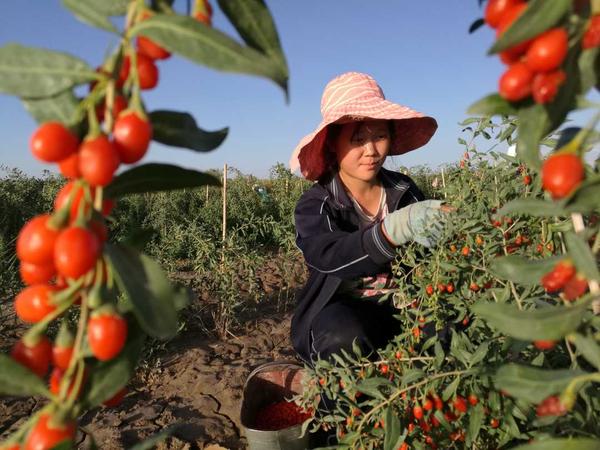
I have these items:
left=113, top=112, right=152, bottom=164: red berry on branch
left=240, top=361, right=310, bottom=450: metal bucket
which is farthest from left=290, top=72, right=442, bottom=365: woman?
left=113, top=112, right=152, bottom=164: red berry on branch

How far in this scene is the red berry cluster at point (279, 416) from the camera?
2420 millimetres

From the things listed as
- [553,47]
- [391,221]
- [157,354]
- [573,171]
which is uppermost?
[553,47]

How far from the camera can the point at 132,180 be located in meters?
0.50

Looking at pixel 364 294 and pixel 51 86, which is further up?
pixel 51 86

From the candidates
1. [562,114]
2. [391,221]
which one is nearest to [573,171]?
[562,114]

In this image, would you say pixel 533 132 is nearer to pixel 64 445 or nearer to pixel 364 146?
pixel 64 445

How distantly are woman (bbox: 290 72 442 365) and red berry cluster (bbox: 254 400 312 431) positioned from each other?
258 millimetres

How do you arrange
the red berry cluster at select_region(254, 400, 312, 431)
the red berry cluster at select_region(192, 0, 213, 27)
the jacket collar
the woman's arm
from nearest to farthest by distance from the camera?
the red berry cluster at select_region(192, 0, 213, 27) < the woman's arm < the red berry cluster at select_region(254, 400, 312, 431) < the jacket collar

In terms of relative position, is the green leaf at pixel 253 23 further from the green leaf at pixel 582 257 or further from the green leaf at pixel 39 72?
the green leaf at pixel 582 257

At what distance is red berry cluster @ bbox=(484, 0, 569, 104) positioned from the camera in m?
0.41

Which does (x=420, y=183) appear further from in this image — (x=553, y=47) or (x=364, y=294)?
(x=553, y=47)

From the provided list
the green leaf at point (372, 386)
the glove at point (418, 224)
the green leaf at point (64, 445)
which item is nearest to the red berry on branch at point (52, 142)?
the green leaf at point (64, 445)

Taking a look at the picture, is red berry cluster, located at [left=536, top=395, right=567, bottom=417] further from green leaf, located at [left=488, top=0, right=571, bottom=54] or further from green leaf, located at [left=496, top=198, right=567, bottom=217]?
green leaf, located at [left=488, top=0, right=571, bottom=54]

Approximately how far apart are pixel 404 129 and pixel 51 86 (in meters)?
2.50
